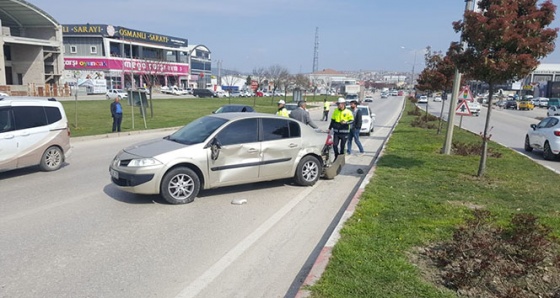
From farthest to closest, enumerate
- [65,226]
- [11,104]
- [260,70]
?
[260,70], [11,104], [65,226]

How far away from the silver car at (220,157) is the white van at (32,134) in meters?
3.07

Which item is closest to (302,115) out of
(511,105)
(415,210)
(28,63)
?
(415,210)

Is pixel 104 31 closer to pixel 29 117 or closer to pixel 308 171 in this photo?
pixel 29 117

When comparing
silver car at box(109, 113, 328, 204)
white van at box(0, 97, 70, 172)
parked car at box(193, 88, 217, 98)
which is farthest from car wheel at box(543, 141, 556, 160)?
parked car at box(193, 88, 217, 98)

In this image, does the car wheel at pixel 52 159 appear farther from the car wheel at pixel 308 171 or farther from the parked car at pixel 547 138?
the parked car at pixel 547 138

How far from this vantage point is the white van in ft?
28.6

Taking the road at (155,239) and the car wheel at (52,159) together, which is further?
the car wheel at (52,159)

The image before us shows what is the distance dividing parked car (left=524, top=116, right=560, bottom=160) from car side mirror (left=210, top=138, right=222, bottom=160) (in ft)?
36.9

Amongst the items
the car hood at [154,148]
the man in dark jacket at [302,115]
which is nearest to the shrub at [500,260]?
the car hood at [154,148]

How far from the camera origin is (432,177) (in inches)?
362

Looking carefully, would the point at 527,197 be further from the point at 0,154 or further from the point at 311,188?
the point at 0,154

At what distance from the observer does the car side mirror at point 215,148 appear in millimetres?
7273

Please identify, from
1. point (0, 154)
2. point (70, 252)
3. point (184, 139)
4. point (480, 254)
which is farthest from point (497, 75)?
point (0, 154)

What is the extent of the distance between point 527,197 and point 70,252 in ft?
25.1
